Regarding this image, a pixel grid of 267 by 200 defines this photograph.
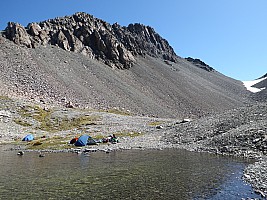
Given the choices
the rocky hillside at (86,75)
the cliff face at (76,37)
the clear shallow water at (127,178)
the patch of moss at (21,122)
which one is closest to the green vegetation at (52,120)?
the patch of moss at (21,122)

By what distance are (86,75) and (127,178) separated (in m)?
125

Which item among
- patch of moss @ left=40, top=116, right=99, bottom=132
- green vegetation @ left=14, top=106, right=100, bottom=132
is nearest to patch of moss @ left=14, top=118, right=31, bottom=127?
green vegetation @ left=14, top=106, right=100, bottom=132

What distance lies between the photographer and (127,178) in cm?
2289

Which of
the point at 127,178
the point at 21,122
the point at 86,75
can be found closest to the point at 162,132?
the point at 127,178

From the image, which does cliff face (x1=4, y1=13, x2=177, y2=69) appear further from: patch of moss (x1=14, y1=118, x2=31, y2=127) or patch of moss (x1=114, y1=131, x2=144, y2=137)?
patch of moss (x1=114, y1=131, x2=144, y2=137)

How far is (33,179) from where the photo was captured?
2291 cm

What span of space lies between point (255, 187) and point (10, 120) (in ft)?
234

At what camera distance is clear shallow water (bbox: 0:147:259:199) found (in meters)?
18.3

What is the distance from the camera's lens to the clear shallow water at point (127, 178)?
18.3m

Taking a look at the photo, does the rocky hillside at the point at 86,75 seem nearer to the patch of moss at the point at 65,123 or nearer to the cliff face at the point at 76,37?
the cliff face at the point at 76,37

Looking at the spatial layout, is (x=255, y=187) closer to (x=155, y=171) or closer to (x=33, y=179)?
(x=155, y=171)

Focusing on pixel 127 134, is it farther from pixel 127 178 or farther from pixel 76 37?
pixel 76 37

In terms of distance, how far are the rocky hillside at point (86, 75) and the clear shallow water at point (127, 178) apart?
81.0m

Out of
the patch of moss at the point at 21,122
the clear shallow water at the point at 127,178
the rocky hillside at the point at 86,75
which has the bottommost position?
the clear shallow water at the point at 127,178
